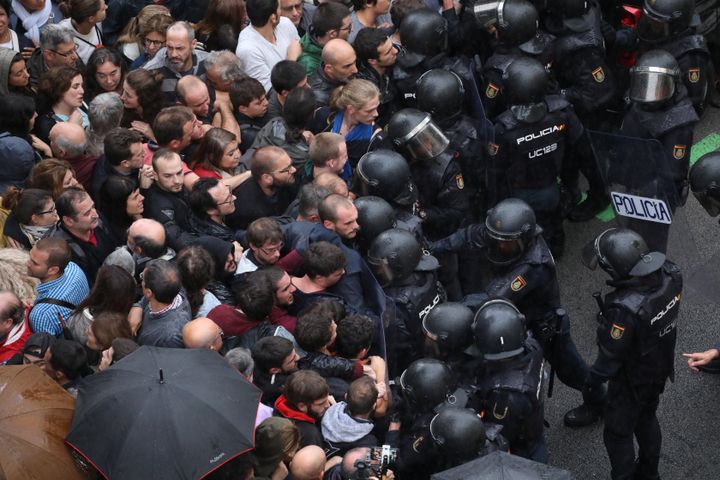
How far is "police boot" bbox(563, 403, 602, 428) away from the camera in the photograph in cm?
718

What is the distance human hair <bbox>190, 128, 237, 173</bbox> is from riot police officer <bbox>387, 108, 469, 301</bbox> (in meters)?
1.10

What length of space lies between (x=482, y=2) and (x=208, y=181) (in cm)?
296

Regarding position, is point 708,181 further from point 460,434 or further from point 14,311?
point 14,311

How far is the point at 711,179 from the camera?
688 cm

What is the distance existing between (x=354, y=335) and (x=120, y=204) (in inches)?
71.5

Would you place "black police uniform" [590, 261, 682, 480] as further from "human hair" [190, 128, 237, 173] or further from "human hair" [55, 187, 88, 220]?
"human hair" [55, 187, 88, 220]

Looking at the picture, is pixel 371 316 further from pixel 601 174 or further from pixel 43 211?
pixel 601 174

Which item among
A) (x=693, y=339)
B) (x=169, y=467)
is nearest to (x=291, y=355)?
(x=169, y=467)

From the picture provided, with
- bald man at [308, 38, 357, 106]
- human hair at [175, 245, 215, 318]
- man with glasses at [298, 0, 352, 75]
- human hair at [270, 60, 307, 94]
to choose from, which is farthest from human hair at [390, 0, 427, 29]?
human hair at [175, 245, 215, 318]

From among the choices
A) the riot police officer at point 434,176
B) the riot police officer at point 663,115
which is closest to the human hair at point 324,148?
the riot police officer at point 434,176

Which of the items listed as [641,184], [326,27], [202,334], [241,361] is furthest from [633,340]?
[326,27]

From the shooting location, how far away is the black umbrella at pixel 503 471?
4.48 meters

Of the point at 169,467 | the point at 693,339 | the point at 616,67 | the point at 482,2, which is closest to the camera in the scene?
the point at 169,467

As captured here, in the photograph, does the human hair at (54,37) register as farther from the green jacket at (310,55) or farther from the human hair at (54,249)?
the human hair at (54,249)
